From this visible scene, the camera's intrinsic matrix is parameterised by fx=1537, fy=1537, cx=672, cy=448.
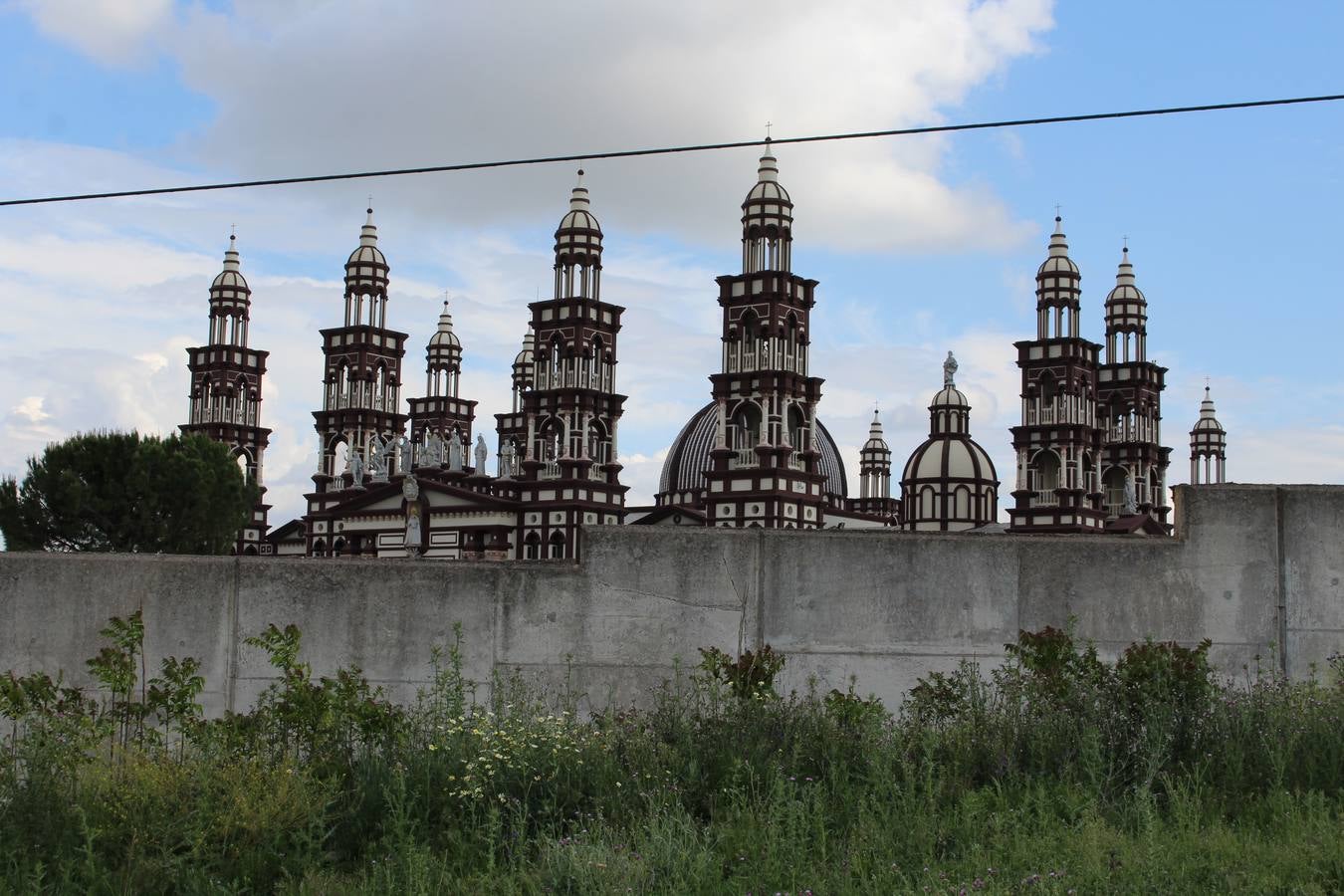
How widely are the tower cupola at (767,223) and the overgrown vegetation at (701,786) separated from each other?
55.0 m

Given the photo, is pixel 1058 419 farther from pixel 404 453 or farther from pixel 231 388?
pixel 231 388

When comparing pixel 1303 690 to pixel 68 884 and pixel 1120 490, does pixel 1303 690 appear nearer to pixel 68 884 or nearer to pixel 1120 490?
pixel 68 884

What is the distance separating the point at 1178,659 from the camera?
1005cm

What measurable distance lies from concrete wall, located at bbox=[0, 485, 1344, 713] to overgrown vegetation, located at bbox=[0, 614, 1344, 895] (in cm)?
56

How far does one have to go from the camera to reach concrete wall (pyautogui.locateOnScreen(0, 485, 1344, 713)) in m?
11.4

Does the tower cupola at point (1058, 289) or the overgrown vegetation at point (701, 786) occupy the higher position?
the tower cupola at point (1058, 289)

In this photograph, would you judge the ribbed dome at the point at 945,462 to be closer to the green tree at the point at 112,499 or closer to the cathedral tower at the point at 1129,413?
the cathedral tower at the point at 1129,413

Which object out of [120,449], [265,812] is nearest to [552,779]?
[265,812]

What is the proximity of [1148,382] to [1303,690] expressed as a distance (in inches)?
3025

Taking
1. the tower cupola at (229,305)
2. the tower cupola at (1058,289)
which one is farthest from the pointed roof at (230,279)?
the tower cupola at (1058,289)

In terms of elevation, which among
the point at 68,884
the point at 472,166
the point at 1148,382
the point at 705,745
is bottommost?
the point at 68,884

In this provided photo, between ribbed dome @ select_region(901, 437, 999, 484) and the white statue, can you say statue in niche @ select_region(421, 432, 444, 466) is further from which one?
ribbed dome @ select_region(901, 437, 999, 484)

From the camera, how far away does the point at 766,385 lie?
63281 millimetres

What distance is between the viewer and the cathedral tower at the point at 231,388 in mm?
85125
